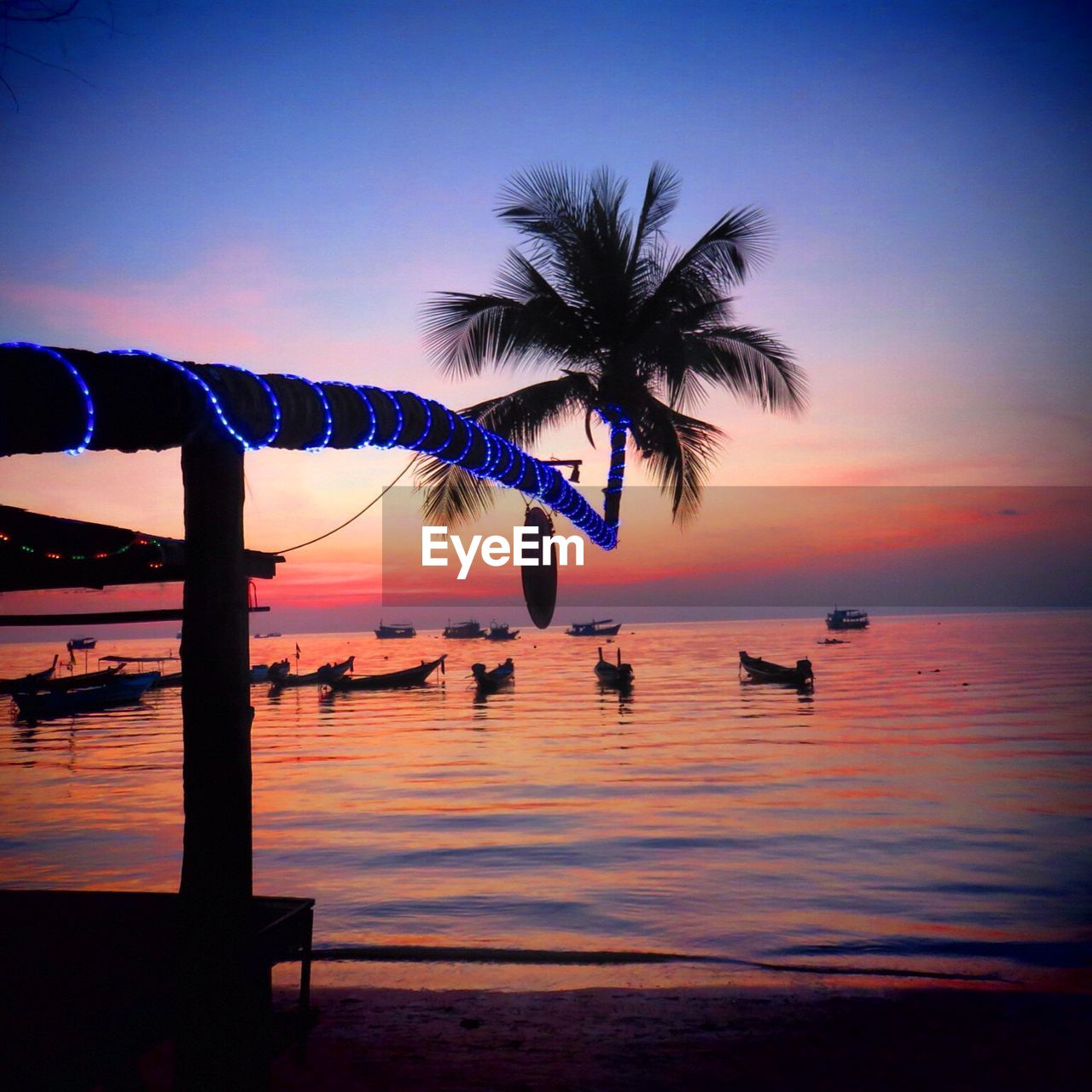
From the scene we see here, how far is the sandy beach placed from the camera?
5.61m

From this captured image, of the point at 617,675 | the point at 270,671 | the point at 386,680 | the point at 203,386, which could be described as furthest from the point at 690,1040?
the point at 270,671

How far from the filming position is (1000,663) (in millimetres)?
62594

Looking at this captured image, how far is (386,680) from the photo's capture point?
55.2 meters

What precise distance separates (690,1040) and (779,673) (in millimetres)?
44979

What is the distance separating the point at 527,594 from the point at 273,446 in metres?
4.35

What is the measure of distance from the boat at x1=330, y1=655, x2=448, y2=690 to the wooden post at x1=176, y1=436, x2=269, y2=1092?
49.2 m

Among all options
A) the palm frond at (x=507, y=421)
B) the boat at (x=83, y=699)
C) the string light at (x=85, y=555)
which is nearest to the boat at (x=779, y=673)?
the boat at (x=83, y=699)

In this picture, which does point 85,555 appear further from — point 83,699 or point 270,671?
point 270,671

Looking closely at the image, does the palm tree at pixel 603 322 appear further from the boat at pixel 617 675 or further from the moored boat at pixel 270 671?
the moored boat at pixel 270 671

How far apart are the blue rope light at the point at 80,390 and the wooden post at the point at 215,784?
70 cm

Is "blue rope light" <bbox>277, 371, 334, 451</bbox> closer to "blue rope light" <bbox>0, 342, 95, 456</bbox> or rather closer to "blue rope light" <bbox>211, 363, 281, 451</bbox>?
"blue rope light" <bbox>211, 363, 281, 451</bbox>

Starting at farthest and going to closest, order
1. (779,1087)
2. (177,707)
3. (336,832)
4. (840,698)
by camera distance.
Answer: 1. (177,707)
2. (840,698)
3. (336,832)
4. (779,1087)

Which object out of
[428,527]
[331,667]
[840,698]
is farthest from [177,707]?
[428,527]

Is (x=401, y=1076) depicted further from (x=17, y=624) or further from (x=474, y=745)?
(x=474, y=745)
